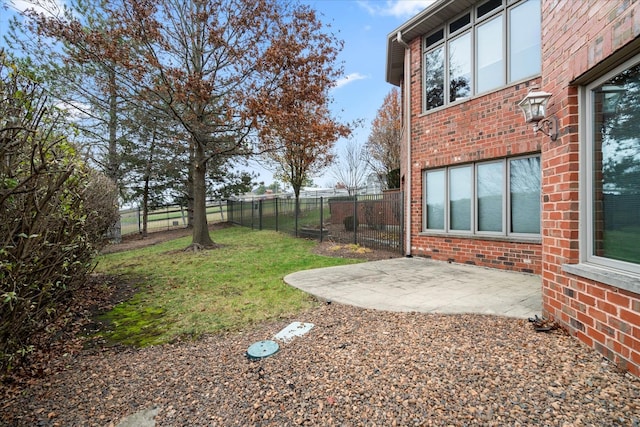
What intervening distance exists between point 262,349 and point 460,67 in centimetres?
715

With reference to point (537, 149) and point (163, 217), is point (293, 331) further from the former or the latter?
point (163, 217)

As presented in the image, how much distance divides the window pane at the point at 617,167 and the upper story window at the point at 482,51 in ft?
12.5

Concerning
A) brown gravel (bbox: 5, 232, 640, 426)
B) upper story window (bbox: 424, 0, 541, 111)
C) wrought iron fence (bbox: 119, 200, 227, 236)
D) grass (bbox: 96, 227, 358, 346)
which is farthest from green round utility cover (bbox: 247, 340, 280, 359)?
wrought iron fence (bbox: 119, 200, 227, 236)

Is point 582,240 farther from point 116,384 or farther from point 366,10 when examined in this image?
point 366,10

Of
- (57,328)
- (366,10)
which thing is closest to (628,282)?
→ (57,328)

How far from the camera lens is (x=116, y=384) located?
2682 mm

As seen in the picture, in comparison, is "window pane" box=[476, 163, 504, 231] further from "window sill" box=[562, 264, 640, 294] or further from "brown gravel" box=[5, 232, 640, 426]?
"window sill" box=[562, 264, 640, 294]

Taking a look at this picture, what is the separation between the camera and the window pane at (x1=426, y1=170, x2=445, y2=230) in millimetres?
7426

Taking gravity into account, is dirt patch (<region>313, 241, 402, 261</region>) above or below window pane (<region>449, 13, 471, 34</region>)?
below

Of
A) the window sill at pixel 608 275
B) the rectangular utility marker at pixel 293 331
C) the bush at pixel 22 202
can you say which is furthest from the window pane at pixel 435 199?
the bush at pixel 22 202

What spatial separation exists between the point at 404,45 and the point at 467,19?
5.28ft

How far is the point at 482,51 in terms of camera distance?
21.7ft

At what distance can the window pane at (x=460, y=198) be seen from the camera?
689 centimetres

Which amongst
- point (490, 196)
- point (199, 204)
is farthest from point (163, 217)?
point (490, 196)
